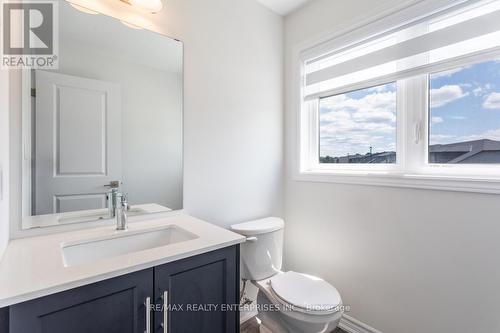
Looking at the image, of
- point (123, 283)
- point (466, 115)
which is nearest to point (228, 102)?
point (123, 283)

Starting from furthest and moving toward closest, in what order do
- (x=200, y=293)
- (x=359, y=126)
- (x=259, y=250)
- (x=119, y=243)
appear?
(x=359, y=126), (x=259, y=250), (x=119, y=243), (x=200, y=293)

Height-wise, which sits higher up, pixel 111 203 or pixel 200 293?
pixel 111 203

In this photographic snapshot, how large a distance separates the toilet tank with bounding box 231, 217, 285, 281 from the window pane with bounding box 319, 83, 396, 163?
2.47 ft

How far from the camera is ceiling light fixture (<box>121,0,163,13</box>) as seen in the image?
4.08ft

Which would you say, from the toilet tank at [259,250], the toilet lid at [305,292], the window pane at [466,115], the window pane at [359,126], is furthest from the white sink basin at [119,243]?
the window pane at [466,115]

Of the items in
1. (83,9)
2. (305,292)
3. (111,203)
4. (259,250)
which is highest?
(83,9)

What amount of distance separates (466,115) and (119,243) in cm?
188

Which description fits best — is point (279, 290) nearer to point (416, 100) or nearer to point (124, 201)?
point (124, 201)

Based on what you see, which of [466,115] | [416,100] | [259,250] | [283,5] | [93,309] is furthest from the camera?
[283,5]

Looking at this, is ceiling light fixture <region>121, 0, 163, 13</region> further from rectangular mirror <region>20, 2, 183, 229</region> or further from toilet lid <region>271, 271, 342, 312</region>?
toilet lid <region>271, 271, 342, 312</region>

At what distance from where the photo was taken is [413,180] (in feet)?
4.42

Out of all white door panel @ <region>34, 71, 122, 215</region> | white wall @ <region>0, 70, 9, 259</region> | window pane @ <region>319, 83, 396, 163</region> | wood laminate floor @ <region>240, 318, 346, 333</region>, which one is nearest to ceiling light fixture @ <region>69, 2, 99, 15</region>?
white door panel @ <region>34, 71, 122, 215</region>

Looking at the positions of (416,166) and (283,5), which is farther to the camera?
(283,5)

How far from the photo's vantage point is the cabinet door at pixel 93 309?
0.66 meters
